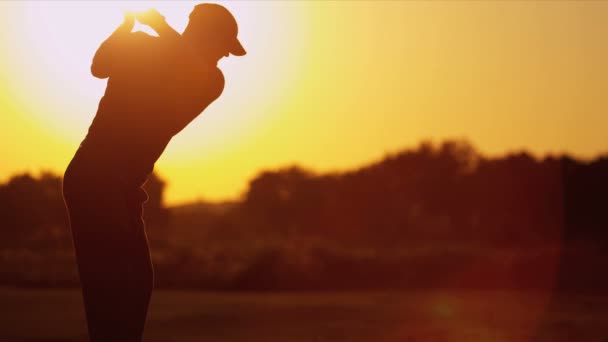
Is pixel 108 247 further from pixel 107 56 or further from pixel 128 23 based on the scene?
pixel 128 23

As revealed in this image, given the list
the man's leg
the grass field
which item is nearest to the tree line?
the grass field

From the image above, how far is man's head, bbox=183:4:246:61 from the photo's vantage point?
632cm

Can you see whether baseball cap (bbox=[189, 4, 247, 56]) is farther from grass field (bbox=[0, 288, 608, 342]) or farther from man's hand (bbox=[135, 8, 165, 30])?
grass field (bbox=[0, 288, 608, 342])

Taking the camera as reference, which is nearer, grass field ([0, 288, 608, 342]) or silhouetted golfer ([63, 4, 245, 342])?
silhouetted golfer ([63, 4, 245, 342])

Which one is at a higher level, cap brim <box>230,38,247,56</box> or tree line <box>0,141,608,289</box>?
tree line <box>0,141,608,289</box>

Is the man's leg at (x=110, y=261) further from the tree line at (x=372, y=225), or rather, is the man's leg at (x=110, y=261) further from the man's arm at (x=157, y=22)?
the tree line at (x=372, y=225)

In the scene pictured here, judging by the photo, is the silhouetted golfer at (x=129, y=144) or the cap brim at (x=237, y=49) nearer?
the silhouetted golfer at (x=129, y=144)

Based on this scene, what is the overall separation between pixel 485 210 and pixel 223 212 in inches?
821

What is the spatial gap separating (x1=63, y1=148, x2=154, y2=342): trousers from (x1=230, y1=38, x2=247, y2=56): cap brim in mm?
933

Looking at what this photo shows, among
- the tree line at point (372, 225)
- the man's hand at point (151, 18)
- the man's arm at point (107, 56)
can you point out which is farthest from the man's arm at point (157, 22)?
the tree line at point (372, 225)

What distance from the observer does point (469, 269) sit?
51.2 ft

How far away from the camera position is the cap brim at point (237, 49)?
21.0ft

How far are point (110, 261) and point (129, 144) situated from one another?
65cm

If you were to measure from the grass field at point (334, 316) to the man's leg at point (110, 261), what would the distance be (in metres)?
3.13
